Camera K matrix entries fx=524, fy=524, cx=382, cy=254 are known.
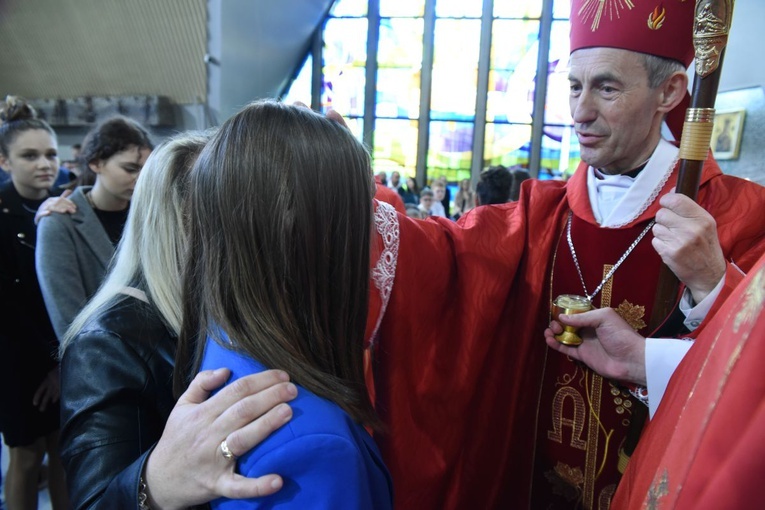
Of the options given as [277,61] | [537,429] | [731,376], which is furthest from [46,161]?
[277,61]

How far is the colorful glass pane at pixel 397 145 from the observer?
12750 millimetres

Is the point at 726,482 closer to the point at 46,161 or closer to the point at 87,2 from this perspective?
the point at 46,161

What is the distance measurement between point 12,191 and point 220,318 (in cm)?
250

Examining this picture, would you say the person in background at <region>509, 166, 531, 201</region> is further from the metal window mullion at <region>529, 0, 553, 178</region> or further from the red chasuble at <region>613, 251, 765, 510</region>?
the metal window mullion at <region>529, 0, 553, 178</region>

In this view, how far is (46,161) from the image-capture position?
106 inches

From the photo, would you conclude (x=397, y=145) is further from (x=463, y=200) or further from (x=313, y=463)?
(x=313, y=463)

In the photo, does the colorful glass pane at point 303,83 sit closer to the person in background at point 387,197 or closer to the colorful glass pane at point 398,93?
the colorful glass pane at point 398,93

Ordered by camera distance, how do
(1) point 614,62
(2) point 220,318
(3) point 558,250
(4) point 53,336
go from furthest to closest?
1. (4) point 53,336
2. (3) point 558,250
3. (1) point 614,62
4. (2) point 220,318

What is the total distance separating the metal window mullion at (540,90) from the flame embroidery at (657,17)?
1090cm

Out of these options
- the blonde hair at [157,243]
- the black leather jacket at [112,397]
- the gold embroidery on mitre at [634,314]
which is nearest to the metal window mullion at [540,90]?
the gold embroidery on mitre at [634,314]

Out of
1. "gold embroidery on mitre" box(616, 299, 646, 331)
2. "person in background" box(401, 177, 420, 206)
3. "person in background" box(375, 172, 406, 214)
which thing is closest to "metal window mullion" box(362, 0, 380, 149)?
"person in background" box(401, 177, 420, 206)

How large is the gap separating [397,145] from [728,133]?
771 cm

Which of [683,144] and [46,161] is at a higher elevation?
[683,144]

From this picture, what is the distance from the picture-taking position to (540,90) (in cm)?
1201
